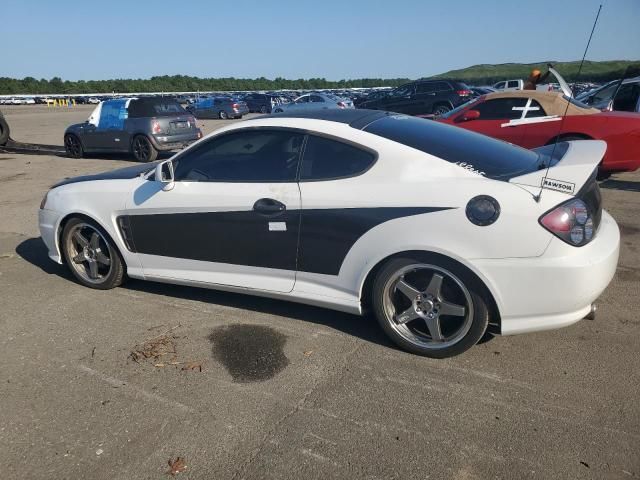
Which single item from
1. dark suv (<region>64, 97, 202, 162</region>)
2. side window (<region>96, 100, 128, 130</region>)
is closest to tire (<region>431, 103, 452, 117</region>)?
dark suv (<region>64, 97, 202, 162</region>)

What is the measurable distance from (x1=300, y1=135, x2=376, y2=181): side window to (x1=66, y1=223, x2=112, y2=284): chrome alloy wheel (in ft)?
6.59

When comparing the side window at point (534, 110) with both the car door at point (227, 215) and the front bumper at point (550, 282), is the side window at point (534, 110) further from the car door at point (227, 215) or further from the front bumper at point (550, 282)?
the car door at point (227, 215)

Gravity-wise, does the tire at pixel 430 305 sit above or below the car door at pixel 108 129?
above

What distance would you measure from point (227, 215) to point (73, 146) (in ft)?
39.4

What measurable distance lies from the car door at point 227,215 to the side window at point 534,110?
6312 mm

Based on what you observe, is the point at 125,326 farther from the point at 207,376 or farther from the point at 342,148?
the point at 342,148

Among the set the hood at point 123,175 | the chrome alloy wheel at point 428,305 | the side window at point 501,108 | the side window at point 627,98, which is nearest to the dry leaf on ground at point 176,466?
the chrome alloy wheel at point 428,305

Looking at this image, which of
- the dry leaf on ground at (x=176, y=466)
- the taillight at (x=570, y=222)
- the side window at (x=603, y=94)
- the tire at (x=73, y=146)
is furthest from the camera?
the tire at (x=73, y=146)

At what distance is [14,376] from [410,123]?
318 cm

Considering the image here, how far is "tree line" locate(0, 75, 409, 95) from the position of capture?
7719cm

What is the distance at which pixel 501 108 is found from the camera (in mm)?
8961

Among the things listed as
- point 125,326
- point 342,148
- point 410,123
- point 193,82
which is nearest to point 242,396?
point 125,326

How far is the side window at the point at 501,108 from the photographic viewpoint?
873cm

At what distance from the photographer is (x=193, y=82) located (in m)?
98.7
